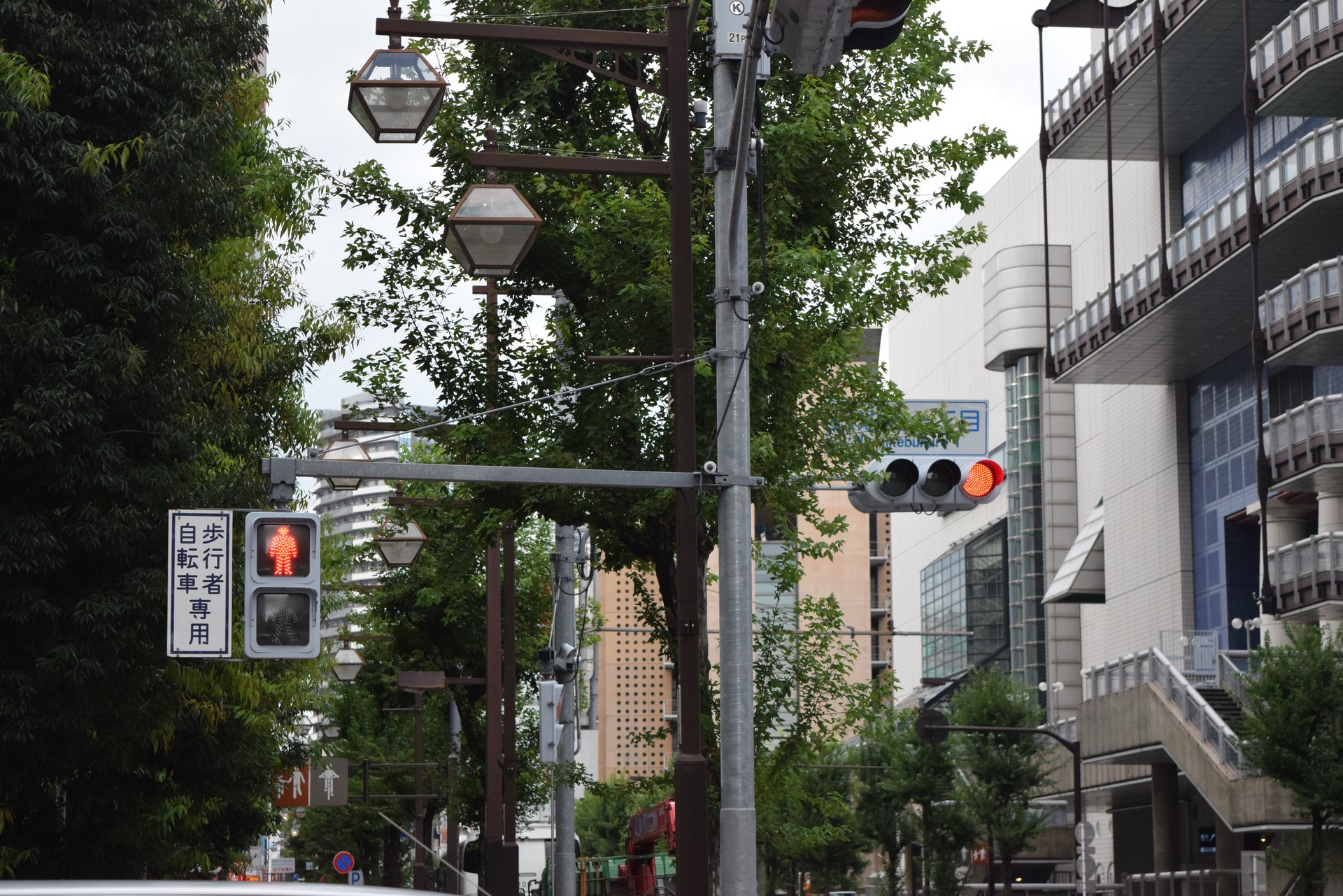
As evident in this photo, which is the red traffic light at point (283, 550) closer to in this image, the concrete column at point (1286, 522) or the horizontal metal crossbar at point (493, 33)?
the horizontal metal crossbar at point (493, 33)

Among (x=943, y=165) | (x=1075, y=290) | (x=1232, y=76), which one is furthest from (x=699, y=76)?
(x=1075, y=290)

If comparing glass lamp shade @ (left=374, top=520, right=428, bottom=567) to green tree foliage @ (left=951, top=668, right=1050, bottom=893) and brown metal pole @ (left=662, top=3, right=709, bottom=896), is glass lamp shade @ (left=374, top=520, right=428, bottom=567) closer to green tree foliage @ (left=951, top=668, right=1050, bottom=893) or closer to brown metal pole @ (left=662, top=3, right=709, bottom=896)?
brown metal pole @ (left=662, top=3, right=709, bottom=896)

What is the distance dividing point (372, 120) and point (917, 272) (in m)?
9.35

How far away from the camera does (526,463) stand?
20.3m

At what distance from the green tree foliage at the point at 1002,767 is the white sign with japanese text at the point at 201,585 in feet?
135

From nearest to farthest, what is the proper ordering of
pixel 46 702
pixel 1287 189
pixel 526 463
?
pixel 46 702 < pixel 526 463 < pixel 1287 189

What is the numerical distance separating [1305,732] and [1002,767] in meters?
18.7

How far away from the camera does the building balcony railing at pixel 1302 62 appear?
37125 millimetres

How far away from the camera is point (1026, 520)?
227 ft

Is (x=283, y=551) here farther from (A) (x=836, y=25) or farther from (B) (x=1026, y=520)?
(B) (x=1026, y=520)

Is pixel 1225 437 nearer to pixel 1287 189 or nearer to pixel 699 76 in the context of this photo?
pixel 1287 189

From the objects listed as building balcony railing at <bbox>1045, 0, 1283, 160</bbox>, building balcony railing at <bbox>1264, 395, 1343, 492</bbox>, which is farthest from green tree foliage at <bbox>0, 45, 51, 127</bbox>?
building balcony railing at <bbox>1045, 0, 1283, 160</bbox>

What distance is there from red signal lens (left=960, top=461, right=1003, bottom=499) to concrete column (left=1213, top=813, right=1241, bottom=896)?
96.5ft

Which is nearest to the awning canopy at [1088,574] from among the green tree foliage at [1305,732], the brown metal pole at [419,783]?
the green tree foliage at [1305,732]
